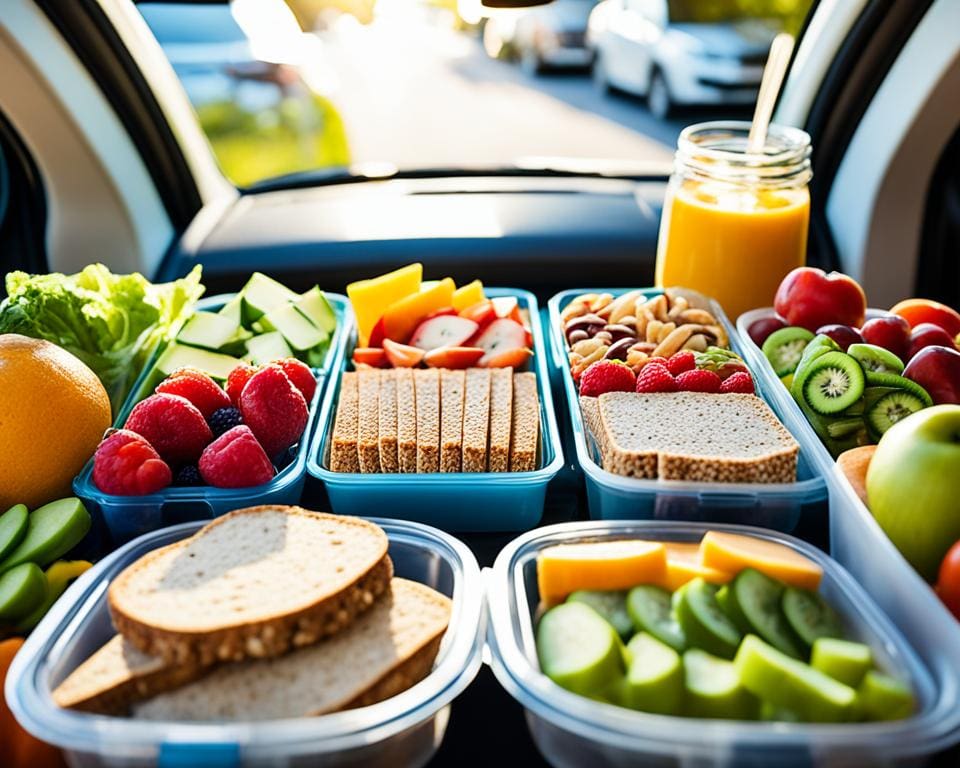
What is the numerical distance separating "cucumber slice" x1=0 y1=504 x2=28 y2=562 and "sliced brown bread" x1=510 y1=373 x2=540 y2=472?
635 mm

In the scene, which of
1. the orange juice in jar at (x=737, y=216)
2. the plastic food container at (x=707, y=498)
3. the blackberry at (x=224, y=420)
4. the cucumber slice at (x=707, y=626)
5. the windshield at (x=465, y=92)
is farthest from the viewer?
the windshield at (x=465, y=92)

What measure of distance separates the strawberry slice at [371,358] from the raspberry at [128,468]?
1.46 feet

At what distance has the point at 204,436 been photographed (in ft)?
4.08

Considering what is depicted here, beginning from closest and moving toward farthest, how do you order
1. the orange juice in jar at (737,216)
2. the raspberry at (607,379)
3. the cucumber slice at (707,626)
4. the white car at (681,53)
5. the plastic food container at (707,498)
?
the cucumber slice at (707,626) → the plastic food container at (707,498) → the raspberry at (607,379) → the orange juice in jar at (737,216) → the white car at (681,53)

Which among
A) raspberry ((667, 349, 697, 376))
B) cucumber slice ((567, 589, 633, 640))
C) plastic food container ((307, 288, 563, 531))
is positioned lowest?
plastic food container ((307, 288, 563, 531))

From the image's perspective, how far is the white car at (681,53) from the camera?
18.9ft

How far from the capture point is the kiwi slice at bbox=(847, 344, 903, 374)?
4.38 ft

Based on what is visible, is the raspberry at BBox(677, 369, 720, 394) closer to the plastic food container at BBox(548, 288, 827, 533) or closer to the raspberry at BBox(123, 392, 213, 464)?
the plastic food container at BBox(548, 288, 827, 533)

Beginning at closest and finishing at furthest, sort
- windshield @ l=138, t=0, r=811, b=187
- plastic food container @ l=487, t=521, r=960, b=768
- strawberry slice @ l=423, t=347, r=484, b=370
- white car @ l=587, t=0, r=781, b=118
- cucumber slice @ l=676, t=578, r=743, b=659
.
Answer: plastic food container @ l=487, t=521, r=960, b=768 < cucumber slice @ l=676, t=578, r=743, b=659 < strawberry slice @ l=423, t=347, r=484, b=370 < windshield @ l=138, t=0, r=811, b=187 < white car @ l=587, t=0, r=781, b=118

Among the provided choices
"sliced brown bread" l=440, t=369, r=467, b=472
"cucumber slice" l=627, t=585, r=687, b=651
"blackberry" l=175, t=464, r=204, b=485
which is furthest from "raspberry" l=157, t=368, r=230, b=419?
"cucumber slice" l=627, t=585, r=687, b=651

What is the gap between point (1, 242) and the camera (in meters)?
2.18

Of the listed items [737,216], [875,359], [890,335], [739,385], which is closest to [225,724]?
[739,385]

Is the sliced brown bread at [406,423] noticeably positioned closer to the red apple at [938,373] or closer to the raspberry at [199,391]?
the raspberry at [199,391]

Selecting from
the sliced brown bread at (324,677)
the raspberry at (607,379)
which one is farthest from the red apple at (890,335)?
the sliced brown bread at (324,677)
